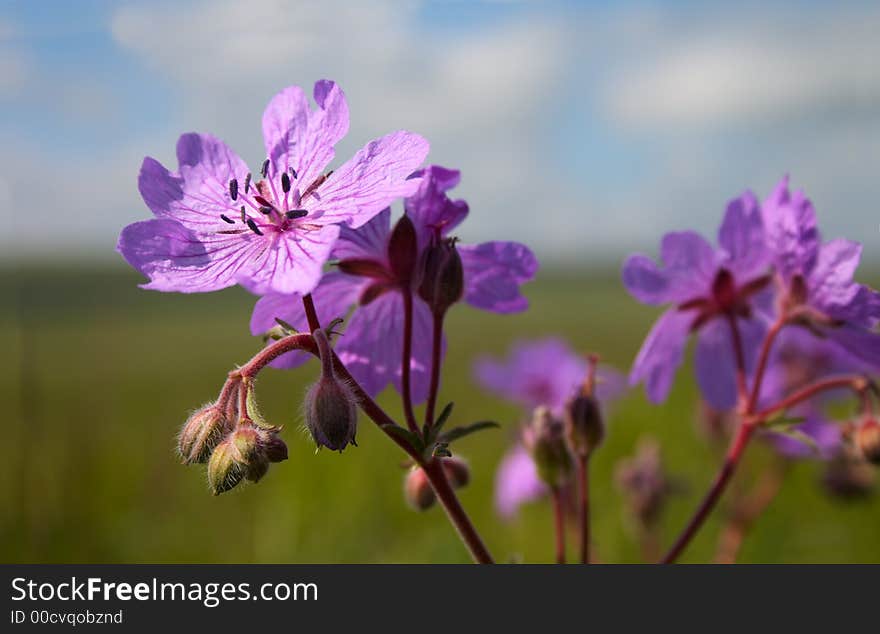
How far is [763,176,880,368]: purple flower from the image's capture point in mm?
1984

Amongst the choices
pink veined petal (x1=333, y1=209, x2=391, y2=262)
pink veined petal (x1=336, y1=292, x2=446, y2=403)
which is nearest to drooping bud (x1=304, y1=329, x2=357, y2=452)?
pink veined petal (x1=333, y1=209, x2=391, y2=262)

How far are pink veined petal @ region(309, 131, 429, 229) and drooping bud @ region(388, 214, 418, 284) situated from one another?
6.3 inches

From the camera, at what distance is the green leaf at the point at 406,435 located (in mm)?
1507

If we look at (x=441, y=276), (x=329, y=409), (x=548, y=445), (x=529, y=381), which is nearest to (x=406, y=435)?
(x=329, y=409)

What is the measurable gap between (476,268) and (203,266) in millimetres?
619

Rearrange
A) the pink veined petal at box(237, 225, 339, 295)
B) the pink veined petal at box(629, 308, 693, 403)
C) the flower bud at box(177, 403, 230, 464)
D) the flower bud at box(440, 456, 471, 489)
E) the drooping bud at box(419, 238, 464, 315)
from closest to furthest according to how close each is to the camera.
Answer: the pink veined petal at box(237, 225, 339, 295) → the flower bud at box(177, 403, 230, 464) → the drooping bud at box(419, 238, 464, 315) → the flower bud at box(440, 456, 471, 489) → the pink veined petal at box(629, 308, 693, 403)

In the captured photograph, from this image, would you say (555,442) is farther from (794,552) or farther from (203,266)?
(794,552)

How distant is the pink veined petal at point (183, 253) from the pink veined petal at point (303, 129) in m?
0.20

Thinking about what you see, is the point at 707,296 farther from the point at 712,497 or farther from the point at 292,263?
the point at 292,263

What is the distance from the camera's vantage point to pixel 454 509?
167 centimetres

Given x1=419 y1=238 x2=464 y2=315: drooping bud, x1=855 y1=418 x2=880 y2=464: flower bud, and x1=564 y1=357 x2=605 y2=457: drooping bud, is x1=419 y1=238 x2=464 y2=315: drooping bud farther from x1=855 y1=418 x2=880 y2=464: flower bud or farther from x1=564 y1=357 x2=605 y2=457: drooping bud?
x1=855 y1=418 x2=880 y2=464: flower bud

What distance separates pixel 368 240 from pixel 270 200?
23cm

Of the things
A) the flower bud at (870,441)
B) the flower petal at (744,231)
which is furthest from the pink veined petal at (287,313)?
the flower bud at (870,441)
